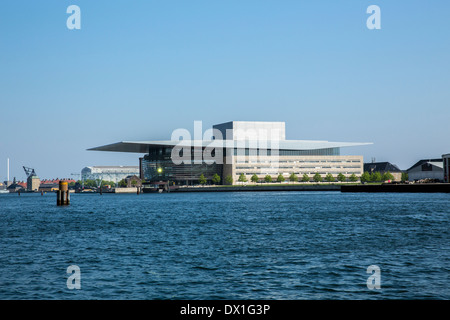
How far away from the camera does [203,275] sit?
1559cm

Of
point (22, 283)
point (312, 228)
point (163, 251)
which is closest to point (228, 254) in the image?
point (163, 251)

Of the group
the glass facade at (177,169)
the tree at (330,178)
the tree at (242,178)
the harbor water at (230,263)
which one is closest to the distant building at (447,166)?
the tree at (330,178)

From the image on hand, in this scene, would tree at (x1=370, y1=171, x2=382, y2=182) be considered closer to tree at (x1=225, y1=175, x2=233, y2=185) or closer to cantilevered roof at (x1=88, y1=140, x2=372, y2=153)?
cantilevered roof at (x1=88, y1=140, x2=372, y2=153)

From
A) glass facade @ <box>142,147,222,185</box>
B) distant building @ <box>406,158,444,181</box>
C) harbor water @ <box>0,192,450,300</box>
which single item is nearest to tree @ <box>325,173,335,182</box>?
distant building @ <box>406,158,444,181</box>

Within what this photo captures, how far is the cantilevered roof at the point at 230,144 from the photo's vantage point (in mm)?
160500

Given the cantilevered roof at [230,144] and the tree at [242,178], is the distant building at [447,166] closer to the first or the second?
the tree at [242,178]

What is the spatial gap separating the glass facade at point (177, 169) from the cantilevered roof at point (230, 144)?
5.06 metres

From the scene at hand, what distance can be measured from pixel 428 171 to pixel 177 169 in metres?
78.5

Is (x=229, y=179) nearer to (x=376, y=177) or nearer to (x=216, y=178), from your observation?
(x=216, y=178)

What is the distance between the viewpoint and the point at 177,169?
17238cm

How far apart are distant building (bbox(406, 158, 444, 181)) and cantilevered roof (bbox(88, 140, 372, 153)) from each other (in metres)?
28.8
